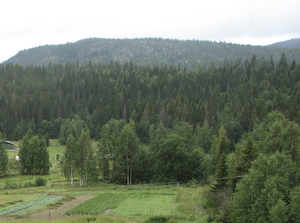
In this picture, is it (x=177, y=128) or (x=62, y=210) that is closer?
(x=62, y=210)

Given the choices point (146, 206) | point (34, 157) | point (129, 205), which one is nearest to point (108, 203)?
point (129, 205)

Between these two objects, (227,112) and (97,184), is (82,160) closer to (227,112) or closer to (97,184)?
(97,184)

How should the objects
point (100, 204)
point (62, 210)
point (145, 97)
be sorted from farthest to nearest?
point (145, 97)
point (100, 204)
point (62, 210)

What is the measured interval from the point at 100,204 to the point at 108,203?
1233mm

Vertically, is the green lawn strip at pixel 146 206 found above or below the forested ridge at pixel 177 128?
below

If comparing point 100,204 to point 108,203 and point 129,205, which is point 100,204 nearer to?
point 108,203

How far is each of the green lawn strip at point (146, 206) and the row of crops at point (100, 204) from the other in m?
1.16

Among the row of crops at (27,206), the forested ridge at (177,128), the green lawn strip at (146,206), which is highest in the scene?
the forested ridge at (177,128)

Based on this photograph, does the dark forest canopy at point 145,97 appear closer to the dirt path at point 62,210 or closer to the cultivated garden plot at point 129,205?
the cultivated garden plot at point 129,205

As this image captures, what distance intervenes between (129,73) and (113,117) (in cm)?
5193

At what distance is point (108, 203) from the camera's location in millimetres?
40812

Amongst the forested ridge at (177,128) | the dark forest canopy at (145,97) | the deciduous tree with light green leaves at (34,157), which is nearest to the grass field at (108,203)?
the forested ridge at (177,128)

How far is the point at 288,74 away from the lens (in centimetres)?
14225

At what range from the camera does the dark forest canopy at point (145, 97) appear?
358ft
